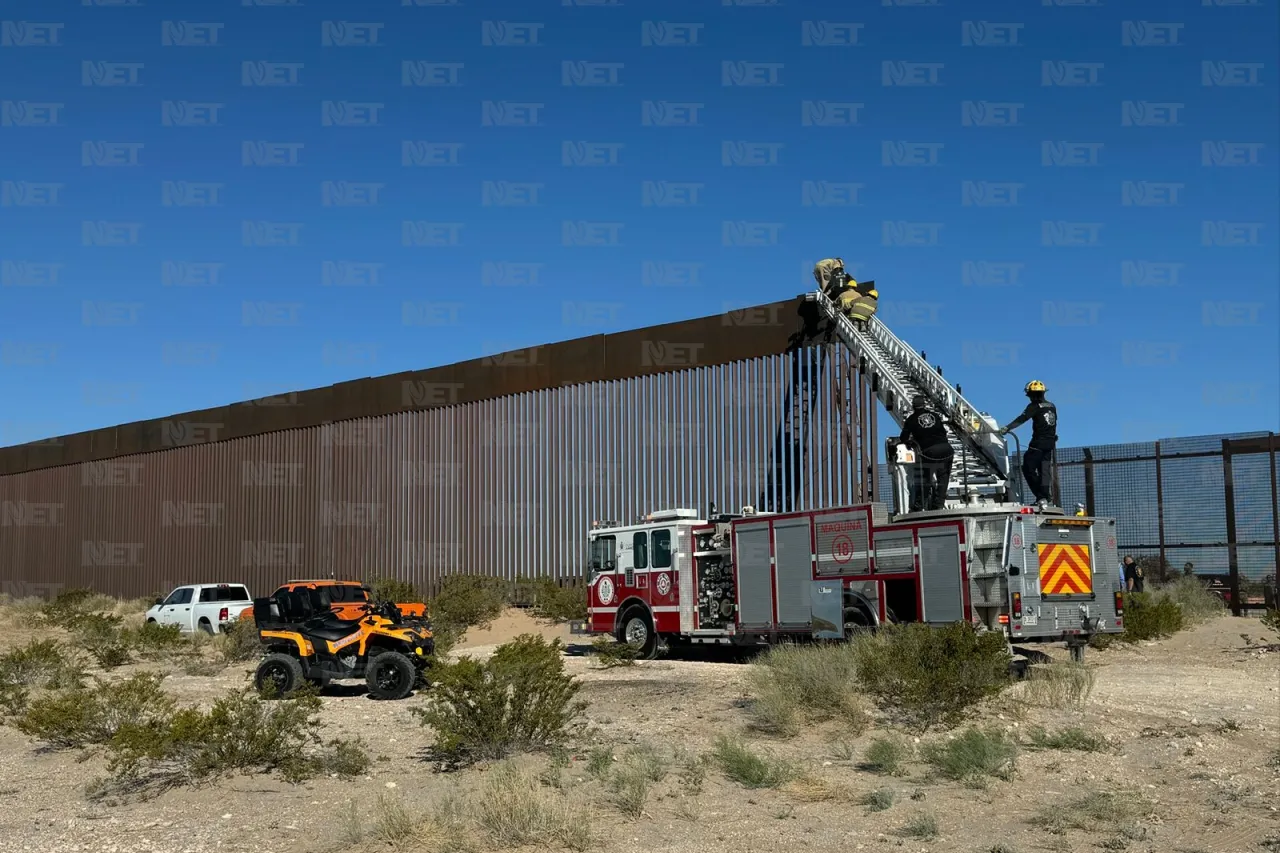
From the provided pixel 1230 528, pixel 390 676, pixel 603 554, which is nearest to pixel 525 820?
pixel 390 676

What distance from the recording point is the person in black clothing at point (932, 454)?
60.7ft

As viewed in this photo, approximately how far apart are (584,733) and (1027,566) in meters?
7.29

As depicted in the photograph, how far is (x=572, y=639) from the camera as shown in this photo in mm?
27312

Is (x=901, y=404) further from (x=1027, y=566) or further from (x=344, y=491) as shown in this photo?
(x=344, y=491)

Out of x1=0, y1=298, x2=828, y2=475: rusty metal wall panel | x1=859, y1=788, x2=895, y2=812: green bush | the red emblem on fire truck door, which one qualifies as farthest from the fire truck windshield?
x1=859, y1=788, x2=895, y2=812: green bush

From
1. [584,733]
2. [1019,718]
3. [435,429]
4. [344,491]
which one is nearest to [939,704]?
[1019,718]

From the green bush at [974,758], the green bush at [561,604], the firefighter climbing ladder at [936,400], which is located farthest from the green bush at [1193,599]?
the green bush at [974,758]

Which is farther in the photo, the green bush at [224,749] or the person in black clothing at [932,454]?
the person in black clothing at [932,454]

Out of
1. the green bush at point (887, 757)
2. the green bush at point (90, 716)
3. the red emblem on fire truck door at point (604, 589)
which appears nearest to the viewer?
the green bush at point (887, 757)

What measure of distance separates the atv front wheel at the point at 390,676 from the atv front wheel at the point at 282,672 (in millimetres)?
910

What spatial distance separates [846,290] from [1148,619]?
1036 cm

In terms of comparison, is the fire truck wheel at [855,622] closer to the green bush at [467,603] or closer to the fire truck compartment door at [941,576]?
the fire truck compartment door at [941,576]

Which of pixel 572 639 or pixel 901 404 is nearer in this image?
pixel 901 404

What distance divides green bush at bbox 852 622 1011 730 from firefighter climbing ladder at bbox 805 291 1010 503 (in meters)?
5.76
